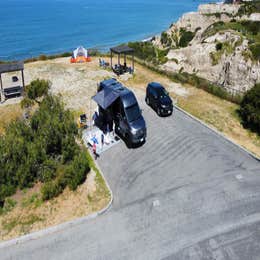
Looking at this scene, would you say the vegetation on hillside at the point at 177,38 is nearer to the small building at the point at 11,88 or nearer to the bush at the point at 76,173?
the small building at the point at 11,88

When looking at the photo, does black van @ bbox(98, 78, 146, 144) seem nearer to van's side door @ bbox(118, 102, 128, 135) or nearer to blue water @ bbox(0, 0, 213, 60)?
van's side door @ bbox(118, 102, 128, 135)

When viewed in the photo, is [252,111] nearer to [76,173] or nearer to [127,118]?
[127,118]

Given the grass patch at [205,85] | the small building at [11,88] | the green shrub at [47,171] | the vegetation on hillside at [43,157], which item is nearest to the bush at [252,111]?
the grass patch at [205,85]

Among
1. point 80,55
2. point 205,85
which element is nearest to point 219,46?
point 205,85

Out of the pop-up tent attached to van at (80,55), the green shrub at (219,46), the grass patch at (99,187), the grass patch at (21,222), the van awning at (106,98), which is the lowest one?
the grass patch at (21,222)

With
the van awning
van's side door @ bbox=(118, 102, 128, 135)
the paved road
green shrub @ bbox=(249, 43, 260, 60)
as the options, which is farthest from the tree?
green shrub @ bbox=(249, 43, 260, 60)

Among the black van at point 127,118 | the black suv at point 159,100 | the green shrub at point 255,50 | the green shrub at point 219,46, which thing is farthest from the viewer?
the green shrub at point 219,46
